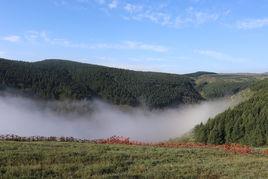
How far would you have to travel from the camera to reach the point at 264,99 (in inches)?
4651

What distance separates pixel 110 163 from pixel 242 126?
92074mm

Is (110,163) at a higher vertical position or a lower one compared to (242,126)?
higher

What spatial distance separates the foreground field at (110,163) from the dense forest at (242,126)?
250 ft

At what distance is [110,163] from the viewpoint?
67.2 ft

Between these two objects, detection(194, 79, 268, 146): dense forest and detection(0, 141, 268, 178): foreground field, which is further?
detection(194, 79, 268, 146): dense forest

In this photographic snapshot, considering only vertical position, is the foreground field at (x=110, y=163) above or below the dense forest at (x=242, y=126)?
above

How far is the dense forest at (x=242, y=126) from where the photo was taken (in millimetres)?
101838

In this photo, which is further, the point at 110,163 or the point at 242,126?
the point at 242,126

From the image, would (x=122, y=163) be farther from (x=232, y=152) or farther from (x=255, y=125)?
(x=255, y=125)

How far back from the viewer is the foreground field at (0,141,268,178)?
707 inches

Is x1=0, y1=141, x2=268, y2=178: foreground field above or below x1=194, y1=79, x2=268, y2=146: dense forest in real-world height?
above

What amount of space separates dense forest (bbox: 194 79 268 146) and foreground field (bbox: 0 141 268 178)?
250 feet

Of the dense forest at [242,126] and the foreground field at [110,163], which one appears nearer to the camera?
the foreground field at [110,163]

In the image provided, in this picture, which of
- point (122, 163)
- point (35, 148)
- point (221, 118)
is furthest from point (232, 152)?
point (221, 118)
